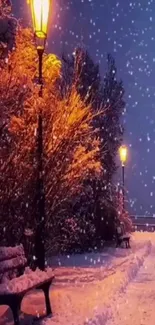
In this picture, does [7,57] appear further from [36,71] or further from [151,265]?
[151,265]

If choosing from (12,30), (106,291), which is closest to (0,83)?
(12,30)

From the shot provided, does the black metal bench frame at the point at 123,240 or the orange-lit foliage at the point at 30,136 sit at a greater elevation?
the orange-lit foliage at the point at 30,136

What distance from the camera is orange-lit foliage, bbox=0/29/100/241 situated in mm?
12188

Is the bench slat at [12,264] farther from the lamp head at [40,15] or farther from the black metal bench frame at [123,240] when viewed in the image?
the black metal bench frame at [123,240]

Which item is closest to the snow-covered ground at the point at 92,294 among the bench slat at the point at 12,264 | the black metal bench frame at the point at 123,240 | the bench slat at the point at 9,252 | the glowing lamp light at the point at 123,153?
the bench slat at the point at 12,264

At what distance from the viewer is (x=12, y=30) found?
43.0ft

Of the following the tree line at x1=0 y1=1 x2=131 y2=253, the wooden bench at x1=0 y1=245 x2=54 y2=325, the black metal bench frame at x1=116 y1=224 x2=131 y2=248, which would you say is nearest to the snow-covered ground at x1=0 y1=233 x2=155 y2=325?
the wooden bench at x1=0 y1=245 x2=54 y2=325

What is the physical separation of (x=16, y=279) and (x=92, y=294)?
3.29m

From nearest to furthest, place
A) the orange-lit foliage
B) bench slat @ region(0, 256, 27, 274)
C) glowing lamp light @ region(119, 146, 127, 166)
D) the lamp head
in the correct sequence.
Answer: bench slat @ region(0, 256, 27, 274)
the lamp head
the orange-lit foliage
glowing lamp light @ region(119, 146, 127, 166)

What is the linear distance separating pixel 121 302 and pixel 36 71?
5495mm

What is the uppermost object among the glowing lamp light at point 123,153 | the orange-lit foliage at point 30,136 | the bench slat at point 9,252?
the glowing lamp light at point 123,153

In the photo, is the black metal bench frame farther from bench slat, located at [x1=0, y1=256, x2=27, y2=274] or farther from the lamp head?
bench slat, located at [x1=0, y1=256, x2=27, y2=274]

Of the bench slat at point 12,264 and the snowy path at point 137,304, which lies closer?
the bench slat at point 12,264

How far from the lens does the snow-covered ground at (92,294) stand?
944 centimetres
